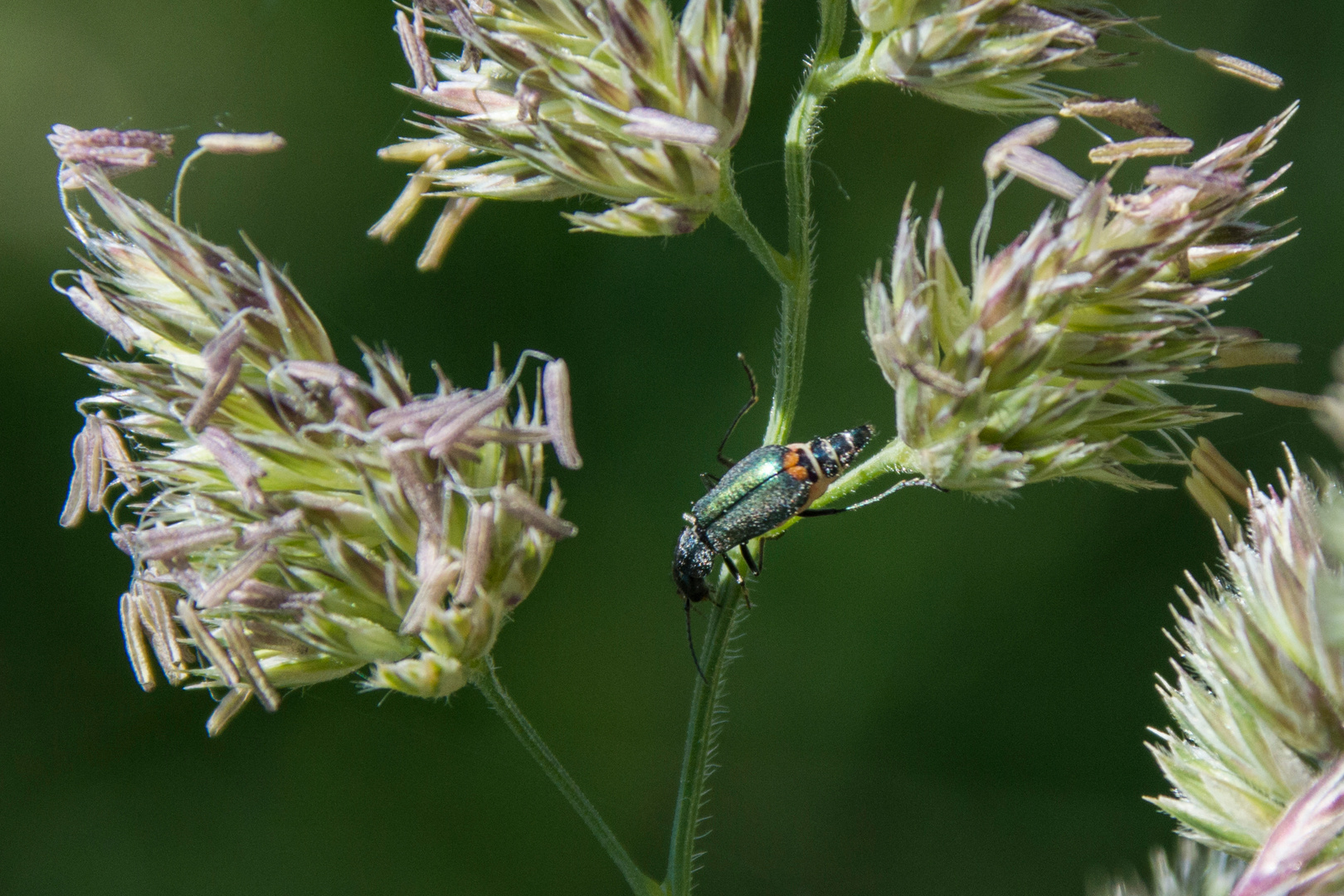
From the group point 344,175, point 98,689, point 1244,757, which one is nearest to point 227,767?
point 98,689

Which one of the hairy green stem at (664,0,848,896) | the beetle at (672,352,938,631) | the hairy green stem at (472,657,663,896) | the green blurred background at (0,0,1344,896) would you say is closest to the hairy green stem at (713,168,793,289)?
the hairy green stem at (664,0,848,896)

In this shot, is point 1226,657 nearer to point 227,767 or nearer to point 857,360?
point 857,360

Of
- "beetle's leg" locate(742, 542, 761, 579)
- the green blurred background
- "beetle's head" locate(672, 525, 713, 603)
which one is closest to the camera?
"beetle's leg" locate(742, 542, 761, 579)

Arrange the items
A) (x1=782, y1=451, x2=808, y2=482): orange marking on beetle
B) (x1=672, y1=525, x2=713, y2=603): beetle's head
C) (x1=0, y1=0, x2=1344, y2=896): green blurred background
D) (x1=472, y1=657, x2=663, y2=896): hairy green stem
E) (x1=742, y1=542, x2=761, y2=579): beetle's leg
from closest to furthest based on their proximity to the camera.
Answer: (x1=472, y1=657, x2=663, y2=896): hairy green stem < (x1=782, y1=451, x2=808, y2=482): orange marking on beetle < (x1=742, y1=542, x2=761, y2=579): beetle's leg < (x1=672, y1=525, x2=713, y2=603): beetle's head < (x1=0, y1=0, x2=1344, y2=896): green blurred background

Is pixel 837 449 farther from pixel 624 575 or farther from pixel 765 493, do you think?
pixel 624 575

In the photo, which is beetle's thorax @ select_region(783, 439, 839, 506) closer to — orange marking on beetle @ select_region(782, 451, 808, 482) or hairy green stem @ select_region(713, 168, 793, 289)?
orange marking on beetle @ select_region(782, 451, 808, 482)

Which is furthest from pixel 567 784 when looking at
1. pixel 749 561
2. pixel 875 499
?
pixel 875 499
